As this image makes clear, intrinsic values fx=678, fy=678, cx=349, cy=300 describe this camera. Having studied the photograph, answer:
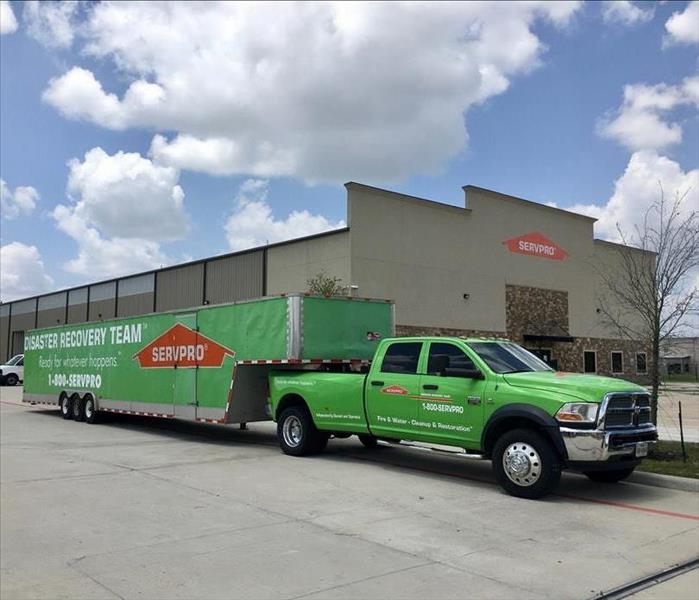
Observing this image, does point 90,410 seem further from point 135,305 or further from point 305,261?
point 135,305

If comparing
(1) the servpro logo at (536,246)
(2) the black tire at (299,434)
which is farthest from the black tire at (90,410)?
(1) the servpro logo at (536,246)

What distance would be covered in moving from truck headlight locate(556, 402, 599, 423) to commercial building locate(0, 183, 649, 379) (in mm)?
18881

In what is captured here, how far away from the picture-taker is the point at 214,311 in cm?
1438

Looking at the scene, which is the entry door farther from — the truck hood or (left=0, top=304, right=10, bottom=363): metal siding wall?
(left=0, top=304, right=10, bottom=363): metal siding wall

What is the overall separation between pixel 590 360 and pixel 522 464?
1485 inches

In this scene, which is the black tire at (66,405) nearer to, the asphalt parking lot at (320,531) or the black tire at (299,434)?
the asphalt parking lot at (320,531)

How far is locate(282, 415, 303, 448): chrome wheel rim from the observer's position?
1215 cm

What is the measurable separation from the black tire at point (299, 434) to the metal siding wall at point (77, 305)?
44.7 meters

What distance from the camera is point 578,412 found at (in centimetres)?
835

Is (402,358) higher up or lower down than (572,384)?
higher up

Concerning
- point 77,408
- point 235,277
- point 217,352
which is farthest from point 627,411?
point 235,277

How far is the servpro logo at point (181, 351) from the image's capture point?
14234 millimetres

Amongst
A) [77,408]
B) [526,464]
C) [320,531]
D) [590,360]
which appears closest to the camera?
[320,531]

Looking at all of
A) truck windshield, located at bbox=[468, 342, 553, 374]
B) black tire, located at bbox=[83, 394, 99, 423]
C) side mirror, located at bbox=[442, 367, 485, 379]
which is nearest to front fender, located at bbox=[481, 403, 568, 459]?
side mirror, located at bbox=[442, 367, 485, 379]
